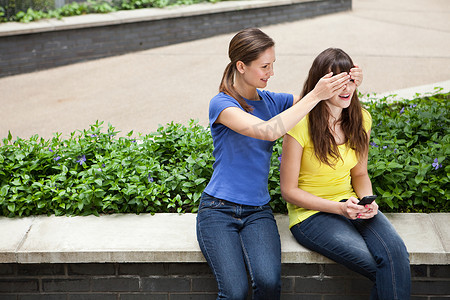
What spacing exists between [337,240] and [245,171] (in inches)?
21.9

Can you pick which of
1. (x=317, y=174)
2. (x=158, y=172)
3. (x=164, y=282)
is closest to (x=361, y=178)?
(x=317, y=174)

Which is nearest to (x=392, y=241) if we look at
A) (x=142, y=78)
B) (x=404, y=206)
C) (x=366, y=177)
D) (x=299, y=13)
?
(x=366, y=177)

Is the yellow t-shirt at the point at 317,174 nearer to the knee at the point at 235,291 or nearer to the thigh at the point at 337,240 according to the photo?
the thigh at the point at 337,240

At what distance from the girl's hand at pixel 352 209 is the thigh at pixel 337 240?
0.08m

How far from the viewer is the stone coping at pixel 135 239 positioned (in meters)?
3.07

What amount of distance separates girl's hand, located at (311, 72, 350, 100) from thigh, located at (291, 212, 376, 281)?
62 cm

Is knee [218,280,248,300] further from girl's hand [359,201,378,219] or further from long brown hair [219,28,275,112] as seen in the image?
long brown hair [219,28,275,112]

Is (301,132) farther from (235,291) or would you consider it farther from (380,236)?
(235,291)

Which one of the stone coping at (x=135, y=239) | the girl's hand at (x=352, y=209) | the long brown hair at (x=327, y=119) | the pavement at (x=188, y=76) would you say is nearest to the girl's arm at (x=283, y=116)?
the long brown hair at (x=327, y=119)

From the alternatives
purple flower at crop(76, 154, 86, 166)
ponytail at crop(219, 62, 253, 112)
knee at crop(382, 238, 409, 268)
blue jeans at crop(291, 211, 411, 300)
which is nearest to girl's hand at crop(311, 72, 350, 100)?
ponytail at crop(219, 62, 253, 112)

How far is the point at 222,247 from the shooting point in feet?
9.46

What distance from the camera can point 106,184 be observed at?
3598 mm

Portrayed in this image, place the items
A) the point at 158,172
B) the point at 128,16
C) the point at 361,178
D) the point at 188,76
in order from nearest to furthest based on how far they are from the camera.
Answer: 1. the point at 361,178
2. the point at 158,172
3. the point at 188,76
4. the point at 128,16

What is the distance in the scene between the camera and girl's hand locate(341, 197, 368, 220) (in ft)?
9.66
